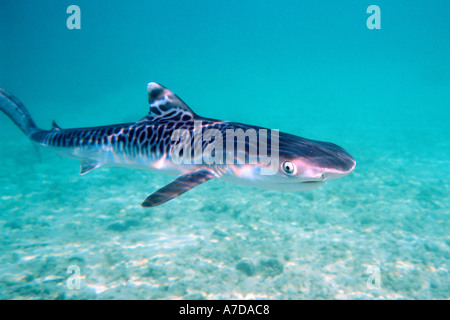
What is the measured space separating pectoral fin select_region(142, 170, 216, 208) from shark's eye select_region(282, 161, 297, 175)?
4.08 feet

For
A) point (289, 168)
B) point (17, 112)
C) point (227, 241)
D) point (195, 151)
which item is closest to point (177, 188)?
point (195, 151)

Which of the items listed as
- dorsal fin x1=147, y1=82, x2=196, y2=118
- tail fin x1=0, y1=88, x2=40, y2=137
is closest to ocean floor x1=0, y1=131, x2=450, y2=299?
tail fin x1=0, y1=88, x2=40, y2=137

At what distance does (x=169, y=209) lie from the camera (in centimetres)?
879

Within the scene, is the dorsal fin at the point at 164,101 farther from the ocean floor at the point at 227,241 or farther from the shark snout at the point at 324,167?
the ocean floor at the point at 227,241

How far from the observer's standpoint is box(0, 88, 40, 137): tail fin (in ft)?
22.1

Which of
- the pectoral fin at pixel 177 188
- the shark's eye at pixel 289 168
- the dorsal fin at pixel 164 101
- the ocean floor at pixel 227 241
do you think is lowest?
the ocean floor at pixel 227 241

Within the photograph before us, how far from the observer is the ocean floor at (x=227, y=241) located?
17.3ft

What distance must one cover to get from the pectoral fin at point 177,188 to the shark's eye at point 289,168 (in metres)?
1.24

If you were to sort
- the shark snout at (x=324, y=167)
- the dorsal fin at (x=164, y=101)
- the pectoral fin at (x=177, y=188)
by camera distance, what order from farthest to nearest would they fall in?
the dorsal fin at (x=164, y=101) → the pectoral fin at (x=177, y=188) → the shark snout at (x=324, y=167)

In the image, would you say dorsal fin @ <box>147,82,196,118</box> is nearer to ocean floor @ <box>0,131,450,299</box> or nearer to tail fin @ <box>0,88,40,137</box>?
ocean floor @ <box>0,131,450,299</box>

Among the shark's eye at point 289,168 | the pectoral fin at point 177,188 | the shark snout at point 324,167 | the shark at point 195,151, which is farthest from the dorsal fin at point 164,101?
the shark snout at point 324,167

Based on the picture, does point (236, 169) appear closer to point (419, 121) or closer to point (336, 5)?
point (419, 121)

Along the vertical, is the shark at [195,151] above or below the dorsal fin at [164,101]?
below

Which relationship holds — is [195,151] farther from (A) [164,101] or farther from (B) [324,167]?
(B) [324,167]
